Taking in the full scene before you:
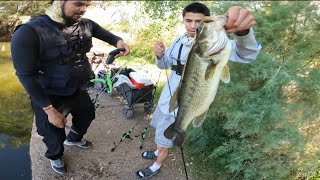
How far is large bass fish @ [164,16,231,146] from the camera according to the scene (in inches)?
76.2

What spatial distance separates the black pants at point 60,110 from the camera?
3.84 metres

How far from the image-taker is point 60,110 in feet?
12.7

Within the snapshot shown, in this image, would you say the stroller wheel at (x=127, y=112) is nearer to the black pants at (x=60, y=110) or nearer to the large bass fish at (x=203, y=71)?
the black pants at (x=60, y=110)

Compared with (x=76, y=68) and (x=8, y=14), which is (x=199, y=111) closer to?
(x=76, y=68)

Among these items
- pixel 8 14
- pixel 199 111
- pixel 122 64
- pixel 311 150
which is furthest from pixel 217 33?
pixel 8 14

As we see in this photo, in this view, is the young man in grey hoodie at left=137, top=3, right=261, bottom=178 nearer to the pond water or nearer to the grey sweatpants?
the grey sweatpants

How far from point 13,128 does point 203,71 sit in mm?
4920

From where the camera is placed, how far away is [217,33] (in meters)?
1.93

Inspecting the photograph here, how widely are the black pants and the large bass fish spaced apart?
5.55 feet

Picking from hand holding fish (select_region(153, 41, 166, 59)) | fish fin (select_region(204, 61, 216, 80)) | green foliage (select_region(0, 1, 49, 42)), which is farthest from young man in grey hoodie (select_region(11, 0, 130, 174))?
green foliage (select_region(0, 1, 49, 42))

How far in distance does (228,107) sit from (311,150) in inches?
42.5

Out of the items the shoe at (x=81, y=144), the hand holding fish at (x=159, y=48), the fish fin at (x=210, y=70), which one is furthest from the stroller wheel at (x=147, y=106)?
the fish fin at (x=210, y=70)

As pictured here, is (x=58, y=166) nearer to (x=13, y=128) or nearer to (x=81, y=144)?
(x=81, y=144)

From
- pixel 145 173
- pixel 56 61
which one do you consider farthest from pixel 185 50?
pixel 145 173
